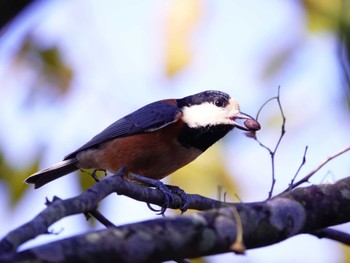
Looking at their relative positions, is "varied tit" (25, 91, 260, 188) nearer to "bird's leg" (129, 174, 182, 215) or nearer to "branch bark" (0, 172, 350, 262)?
"bird's leg" (129, 174, 182, 215)

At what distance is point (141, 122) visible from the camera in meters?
4.75

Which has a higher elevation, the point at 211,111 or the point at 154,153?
the point at 211,111

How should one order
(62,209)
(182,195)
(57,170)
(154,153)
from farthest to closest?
(57,170)
(154,153)
(182,195)
(62,209)

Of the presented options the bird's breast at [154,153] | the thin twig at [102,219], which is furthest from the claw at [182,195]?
the thin twig at [102,219]

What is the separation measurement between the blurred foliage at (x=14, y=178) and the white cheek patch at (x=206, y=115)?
130 centimetres

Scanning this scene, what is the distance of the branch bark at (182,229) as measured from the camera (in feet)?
5.78

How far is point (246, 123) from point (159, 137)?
2.13 ft

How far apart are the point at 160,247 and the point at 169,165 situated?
2595 millimetres

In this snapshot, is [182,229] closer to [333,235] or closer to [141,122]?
[333,235]

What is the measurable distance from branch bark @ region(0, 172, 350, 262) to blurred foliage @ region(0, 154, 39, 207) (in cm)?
147

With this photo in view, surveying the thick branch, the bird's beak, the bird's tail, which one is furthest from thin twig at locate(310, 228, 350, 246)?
the bird's tail

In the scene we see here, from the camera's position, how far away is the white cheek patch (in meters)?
4.68

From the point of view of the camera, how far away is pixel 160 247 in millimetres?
1888

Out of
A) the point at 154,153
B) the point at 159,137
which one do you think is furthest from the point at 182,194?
the point at 159,137
